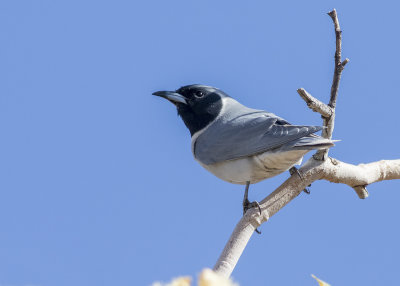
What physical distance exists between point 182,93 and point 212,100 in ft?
1.40

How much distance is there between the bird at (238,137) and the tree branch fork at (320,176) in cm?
18

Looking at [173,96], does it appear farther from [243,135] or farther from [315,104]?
[315,104]

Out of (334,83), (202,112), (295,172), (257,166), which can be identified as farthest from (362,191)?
(202,112)

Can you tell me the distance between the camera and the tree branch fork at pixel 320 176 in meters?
3.90

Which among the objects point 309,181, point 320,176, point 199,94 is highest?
point 199,94

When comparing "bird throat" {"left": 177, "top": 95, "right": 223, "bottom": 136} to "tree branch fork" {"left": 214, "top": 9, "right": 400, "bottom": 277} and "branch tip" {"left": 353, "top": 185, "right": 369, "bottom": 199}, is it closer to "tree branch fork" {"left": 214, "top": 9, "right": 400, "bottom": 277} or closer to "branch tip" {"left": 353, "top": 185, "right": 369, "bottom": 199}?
"tree branch fork" {"left": 214, "top": 9, "right": 400, "bottom": 277}

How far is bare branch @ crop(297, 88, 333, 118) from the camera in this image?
4.30 meters

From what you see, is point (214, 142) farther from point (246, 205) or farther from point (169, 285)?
point (169, 285)

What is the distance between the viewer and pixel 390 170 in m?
5.48

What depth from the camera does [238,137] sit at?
5.95 meters

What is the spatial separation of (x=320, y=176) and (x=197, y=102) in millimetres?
2312

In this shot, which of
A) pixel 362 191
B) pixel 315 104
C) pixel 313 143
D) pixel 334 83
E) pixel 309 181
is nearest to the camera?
pixel 315 104

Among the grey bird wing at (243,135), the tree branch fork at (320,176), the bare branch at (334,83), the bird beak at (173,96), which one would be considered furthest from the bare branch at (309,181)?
the bird beak at (173,96)

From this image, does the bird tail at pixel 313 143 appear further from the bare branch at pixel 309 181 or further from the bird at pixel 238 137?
the bare branch at pixel 309 181
